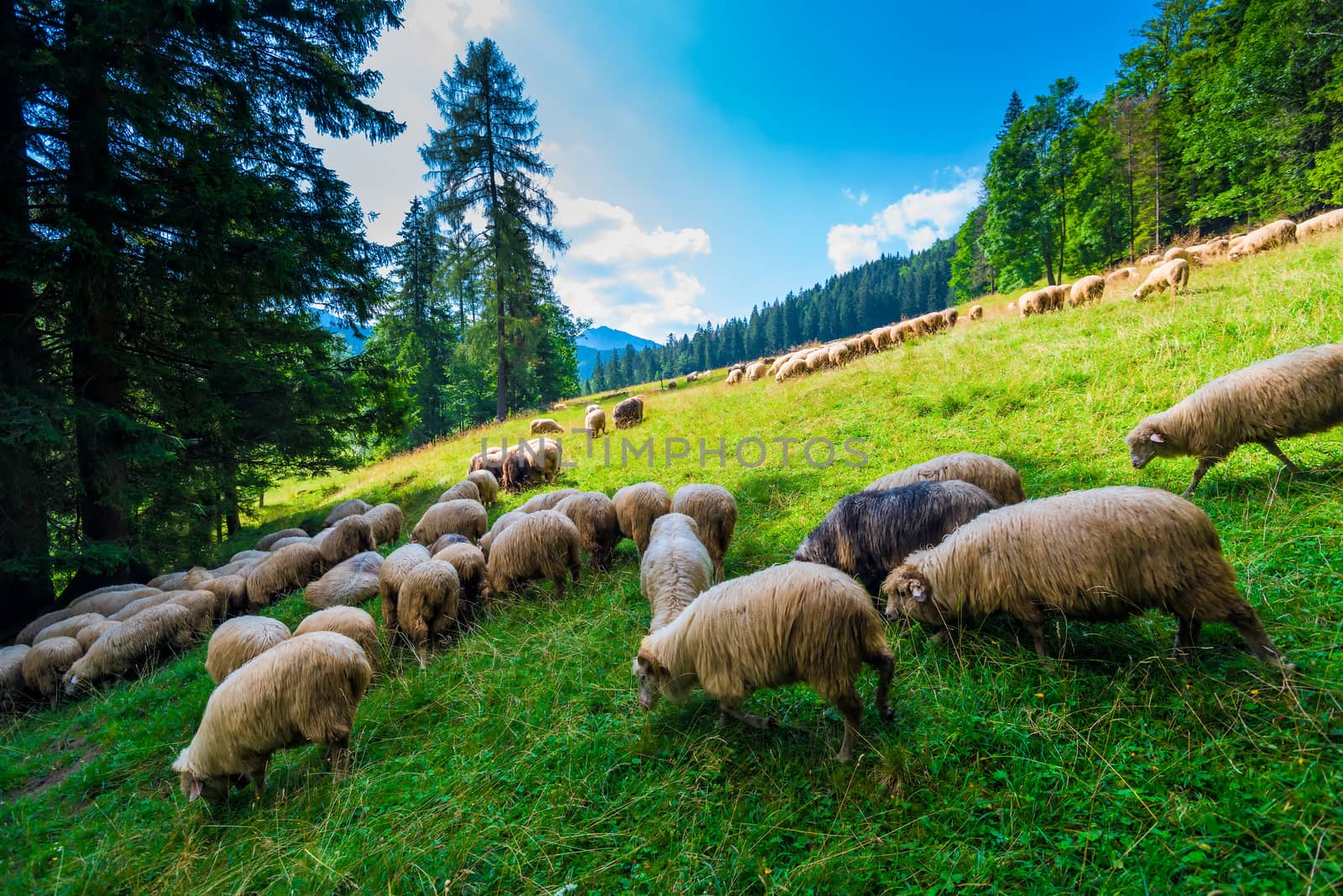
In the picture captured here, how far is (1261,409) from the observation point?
377 centimetres

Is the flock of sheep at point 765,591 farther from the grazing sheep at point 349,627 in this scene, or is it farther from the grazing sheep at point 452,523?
the grazing sheep at point 452,523

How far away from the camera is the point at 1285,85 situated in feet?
67.7

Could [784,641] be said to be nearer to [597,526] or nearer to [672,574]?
[672,574]

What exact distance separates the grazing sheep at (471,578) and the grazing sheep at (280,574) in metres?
4.12

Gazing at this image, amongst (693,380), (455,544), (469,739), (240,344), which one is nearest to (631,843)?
(469,739)

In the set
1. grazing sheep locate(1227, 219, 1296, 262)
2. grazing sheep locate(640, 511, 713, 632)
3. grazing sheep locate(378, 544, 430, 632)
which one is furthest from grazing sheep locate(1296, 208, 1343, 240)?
grazing sheep locate(378, 544, 430, 632)

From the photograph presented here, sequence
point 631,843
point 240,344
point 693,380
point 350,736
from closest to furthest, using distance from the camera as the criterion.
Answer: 1. point 631,843
2. point 350,736
3. point 240,344
4. point 693,380

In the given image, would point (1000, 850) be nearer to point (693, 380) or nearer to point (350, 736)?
point (350, 736)

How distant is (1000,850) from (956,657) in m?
1.18

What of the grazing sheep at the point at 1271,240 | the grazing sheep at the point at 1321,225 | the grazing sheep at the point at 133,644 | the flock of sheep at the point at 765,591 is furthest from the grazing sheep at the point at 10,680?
the grazing sheep at the point at 1321,225

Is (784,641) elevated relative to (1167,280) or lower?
lower

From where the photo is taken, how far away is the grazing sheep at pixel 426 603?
4.75 metres

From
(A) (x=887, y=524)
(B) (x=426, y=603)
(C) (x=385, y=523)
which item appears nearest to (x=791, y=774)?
(A) (x=887, y=524)

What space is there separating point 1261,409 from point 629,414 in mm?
12609
